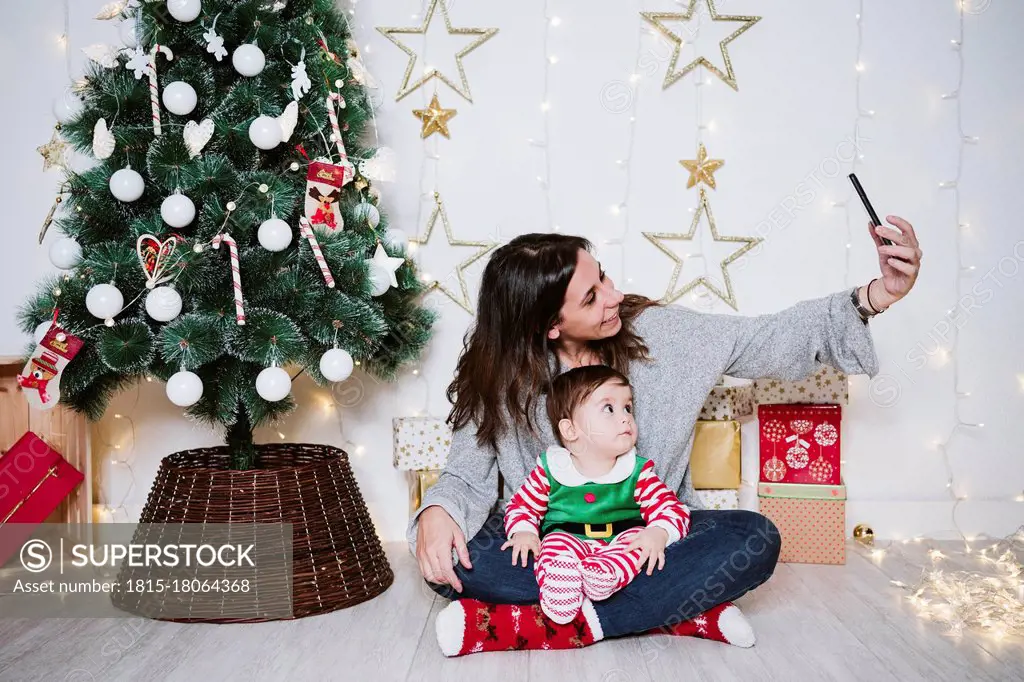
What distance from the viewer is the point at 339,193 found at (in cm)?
188

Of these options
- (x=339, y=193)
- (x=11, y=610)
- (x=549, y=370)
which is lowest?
(x=11, y=610)

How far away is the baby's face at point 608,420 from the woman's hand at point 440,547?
31 cm

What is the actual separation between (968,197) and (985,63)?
35cm

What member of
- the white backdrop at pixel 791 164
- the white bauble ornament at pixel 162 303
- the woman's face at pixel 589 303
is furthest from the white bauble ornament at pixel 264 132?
the woman's face at pixel 589 303

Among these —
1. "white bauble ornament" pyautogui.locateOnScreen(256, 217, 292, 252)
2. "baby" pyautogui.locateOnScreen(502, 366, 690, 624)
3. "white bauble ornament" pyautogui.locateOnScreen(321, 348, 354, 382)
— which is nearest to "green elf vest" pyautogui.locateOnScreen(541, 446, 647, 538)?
"baby" pyautogui.locateOnScreen(502, 366, 690, 624)

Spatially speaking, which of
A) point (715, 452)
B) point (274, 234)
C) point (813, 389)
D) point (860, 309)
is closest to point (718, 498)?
point (715, 452)

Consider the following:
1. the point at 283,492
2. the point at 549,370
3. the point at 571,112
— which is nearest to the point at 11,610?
the point at 283,492

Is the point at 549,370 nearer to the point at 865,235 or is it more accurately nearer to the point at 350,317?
the point at 350,317

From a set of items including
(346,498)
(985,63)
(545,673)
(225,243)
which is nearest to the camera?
(545,673)

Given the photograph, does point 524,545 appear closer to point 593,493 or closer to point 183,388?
point 593,493

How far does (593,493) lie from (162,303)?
91 cm

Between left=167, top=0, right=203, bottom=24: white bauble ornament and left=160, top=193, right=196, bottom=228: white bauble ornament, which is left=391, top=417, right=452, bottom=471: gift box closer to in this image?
left=160, top=193, right=196, bottom=228: white bauble ornament

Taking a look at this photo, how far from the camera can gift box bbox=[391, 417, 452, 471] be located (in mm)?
2168

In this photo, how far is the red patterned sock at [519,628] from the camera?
1.59 meters
